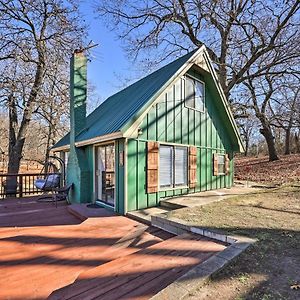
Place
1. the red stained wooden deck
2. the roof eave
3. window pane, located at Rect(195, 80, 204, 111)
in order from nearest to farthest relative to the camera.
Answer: the red stained wooden deck, the roof eave, window pane, located at Rect(195, 80, 204, 111)

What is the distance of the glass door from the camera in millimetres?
6754

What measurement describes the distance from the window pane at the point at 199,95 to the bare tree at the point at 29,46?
7184 millimetres

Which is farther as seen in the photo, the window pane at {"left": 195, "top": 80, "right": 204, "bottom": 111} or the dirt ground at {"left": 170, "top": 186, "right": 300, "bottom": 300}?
the window pane at {"left": 195, "top": 80, "right": 204, "bottom": 111}

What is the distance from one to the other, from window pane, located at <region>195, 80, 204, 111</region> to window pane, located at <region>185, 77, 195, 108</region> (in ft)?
0.67

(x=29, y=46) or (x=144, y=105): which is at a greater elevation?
(x=29, y=46)

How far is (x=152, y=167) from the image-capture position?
6.42 meters

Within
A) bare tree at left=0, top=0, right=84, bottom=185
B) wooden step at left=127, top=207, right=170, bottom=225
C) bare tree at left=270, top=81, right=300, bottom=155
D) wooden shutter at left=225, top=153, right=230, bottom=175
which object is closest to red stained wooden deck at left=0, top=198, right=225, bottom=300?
wooden step at left=127, top=207, right=170, bottom=225

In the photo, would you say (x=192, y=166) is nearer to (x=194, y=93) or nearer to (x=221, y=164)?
(x=221, y=164)

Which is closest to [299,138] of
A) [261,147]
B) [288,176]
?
[261,147]

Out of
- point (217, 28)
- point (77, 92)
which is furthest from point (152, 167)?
point (217, 28)

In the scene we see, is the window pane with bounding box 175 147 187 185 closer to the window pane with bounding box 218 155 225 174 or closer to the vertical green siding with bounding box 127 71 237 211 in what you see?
the vertical green siding with bounding box 127 71 237 211

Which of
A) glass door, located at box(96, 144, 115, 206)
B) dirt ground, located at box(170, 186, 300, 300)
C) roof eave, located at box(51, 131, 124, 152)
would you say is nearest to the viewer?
dirt ground, located at box(170, 186, 300, 300)

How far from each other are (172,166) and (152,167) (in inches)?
38.2

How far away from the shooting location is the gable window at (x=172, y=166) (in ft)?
22.7
